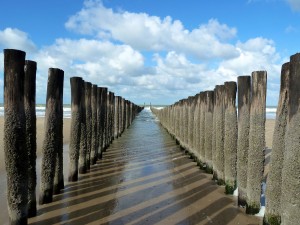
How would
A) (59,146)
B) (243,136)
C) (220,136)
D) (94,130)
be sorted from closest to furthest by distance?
(243,136) < (59,146) < (220,136) < (94,130)

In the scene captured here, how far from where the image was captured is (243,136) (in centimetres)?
529

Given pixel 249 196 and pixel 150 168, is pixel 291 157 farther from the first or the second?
pixel 150 168

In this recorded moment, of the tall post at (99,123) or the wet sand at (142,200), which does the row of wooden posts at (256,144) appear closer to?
the wet sand at (142,200)

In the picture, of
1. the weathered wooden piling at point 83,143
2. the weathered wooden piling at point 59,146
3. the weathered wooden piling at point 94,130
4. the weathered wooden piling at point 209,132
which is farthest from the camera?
the weathered wooden piling at point 94,130

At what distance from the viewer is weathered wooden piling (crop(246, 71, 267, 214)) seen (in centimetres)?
481

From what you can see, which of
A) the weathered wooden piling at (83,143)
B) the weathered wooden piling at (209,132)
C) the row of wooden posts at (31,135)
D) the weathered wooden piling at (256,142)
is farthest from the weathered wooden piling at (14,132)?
the weathered wooden piling at (209,132)

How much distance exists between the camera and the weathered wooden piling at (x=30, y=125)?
A: 4820 millimetres

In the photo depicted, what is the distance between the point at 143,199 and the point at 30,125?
6.71ft

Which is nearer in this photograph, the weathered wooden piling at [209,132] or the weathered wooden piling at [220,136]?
the weathered wooden piling at [220,136]

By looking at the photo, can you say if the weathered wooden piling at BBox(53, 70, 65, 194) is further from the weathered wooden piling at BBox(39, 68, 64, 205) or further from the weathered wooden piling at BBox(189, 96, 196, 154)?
the weathered wooden piling at BBox(189, 96, 196, 154)

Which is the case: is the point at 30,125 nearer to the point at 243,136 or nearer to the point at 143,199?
the point at 143,199

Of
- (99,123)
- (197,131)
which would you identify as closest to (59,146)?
(197,131)

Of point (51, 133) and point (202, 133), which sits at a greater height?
point (51, 133)

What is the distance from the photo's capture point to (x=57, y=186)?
609cm
